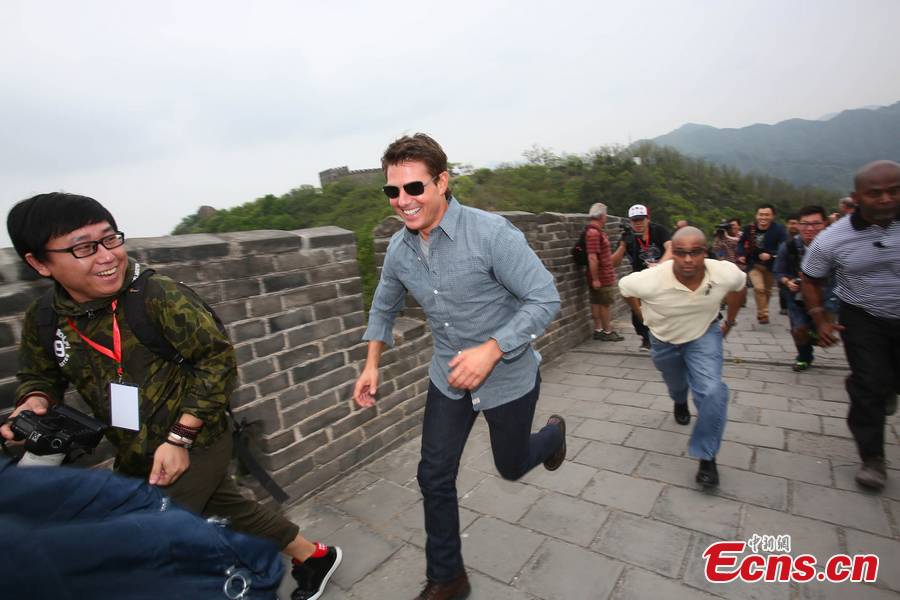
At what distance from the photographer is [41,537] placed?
99 cm

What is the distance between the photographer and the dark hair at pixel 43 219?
1.61 metres

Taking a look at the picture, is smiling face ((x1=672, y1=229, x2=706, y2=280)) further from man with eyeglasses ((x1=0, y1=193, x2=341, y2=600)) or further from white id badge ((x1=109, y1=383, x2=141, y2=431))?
white id badge ((x1=109, y1=383, x2=141, y2=431))

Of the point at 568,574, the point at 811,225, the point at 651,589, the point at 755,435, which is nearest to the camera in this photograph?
the point at 651,589

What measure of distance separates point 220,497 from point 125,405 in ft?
2.00

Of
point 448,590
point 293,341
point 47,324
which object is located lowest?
point 448,590

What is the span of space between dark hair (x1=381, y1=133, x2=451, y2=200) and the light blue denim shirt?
214 millimetres

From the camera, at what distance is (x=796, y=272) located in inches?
211

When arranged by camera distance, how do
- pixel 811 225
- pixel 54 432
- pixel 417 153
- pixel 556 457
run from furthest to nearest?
pixel 811 225
pixel 556 457
pixel 417 153
pixel 54 432

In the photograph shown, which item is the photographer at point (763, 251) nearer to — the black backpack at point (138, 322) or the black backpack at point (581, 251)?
the black backpack at point (581, 251)

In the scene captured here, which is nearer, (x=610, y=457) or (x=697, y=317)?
(x=697, y=317)

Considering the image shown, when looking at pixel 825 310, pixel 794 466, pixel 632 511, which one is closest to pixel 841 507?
pixel 794 466

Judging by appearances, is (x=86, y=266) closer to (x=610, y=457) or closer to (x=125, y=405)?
(x=125, y=405)

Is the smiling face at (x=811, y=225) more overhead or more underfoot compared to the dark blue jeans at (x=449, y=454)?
more overhead


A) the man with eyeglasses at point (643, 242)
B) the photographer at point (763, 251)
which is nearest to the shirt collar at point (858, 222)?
the man with eyeglasses at point (643, 242)
